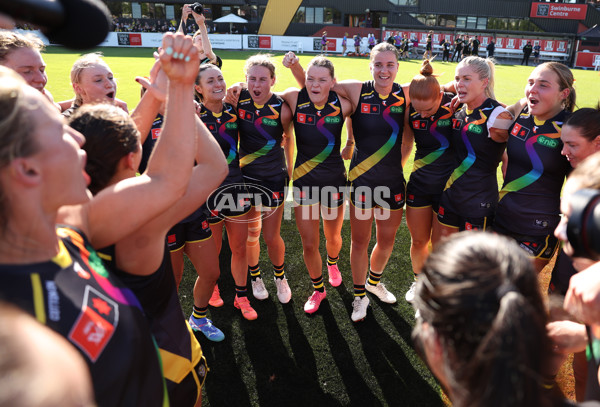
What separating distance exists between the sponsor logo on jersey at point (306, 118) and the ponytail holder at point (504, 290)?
3.20 m

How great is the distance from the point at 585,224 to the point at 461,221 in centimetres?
272

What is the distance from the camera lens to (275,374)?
10.3ft

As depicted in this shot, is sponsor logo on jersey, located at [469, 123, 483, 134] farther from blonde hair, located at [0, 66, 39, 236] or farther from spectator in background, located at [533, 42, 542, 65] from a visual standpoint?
spectator in background, located at [533, 42, 542, 65]

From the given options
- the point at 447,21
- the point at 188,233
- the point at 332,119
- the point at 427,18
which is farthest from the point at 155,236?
the point at 447,21

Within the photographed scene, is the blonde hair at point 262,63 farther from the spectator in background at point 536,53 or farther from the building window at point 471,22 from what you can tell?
the building window at point 471,22

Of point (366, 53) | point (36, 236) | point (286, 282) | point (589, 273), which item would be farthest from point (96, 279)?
point (366, 53)

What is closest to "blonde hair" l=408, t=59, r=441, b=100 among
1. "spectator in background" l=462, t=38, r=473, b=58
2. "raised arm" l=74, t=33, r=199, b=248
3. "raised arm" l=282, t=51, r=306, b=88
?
"raised arm" l=282, t=51, r=306, b=88

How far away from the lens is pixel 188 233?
340 cm

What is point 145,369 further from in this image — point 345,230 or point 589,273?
point 345,230

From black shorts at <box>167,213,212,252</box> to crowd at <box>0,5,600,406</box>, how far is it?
0.08 ft

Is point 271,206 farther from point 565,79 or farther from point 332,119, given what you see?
point 565,79

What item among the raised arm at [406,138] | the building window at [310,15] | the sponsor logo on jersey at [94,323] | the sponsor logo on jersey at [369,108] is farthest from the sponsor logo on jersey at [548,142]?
the building window at [310,15]

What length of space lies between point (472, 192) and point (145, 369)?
3105mm

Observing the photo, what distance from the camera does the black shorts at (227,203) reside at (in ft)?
12.6
